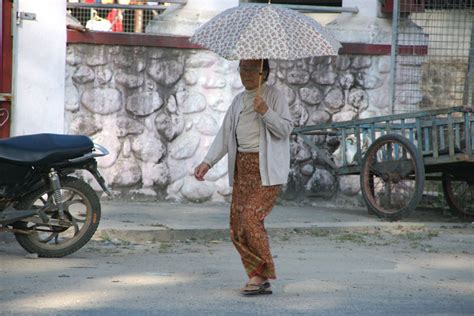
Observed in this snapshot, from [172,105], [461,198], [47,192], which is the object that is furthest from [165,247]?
[461,198]

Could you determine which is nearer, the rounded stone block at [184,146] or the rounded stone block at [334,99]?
the rounded stone block at [184,146]

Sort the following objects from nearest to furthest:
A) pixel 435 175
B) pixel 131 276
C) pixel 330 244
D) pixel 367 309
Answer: pixel 367 309
pixel 131 276
pixel 330 244
pixel 435 175

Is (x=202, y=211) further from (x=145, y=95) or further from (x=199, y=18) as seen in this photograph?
(x=199, y=18)

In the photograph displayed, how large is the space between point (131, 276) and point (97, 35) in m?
4.36

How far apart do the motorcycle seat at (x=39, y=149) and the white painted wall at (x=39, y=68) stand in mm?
2664

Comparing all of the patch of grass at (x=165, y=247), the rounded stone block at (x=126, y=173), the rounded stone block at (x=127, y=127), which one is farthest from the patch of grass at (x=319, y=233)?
the rounded stone block at (x=127, y=127)

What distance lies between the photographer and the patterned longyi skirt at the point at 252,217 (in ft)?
23.7

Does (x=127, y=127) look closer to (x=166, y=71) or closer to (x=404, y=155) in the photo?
(x=166, y=71)

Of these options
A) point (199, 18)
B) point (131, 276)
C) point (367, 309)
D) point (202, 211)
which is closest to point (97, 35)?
point (199, 18)

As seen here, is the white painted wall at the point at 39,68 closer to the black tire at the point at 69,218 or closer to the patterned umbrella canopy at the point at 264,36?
the black tire at the point at 69,218

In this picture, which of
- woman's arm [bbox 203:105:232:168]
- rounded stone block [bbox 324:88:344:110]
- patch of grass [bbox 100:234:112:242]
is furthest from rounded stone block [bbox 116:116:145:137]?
woman's arm [bbox 203:105:232:168]

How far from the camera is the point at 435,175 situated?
12.3m

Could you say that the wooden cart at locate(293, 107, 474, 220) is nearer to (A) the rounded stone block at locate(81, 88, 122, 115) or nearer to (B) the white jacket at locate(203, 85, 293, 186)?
(A) the rounded stone block at locate(81, 88, 122, 115)

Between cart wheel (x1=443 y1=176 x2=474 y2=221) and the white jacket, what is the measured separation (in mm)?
5116
